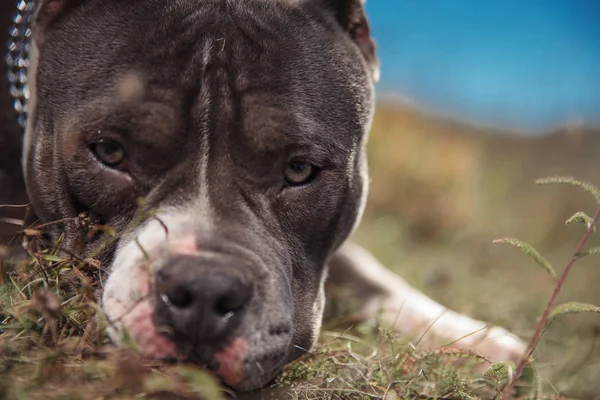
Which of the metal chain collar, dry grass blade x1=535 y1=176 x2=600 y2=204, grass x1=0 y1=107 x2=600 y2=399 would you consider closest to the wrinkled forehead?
the metal chain collar

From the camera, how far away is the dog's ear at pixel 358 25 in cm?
320

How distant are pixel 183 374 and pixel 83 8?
159 cm

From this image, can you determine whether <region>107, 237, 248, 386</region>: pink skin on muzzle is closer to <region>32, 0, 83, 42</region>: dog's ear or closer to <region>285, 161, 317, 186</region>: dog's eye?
<region>285, 161, 317, 186</region>: dog's eye

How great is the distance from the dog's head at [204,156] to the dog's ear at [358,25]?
21 cm

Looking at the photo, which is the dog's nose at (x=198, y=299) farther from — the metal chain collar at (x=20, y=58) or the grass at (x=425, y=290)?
the metal chain collar at (x=20, y=58)

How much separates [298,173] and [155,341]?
0.91 meters

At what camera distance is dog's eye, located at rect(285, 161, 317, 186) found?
2.71 m

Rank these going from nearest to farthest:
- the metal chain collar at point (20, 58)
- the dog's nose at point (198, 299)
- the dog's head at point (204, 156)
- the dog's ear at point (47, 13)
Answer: the dog's nose at point (198, 299) < the dog's head at point (204, 156) < the dog's ear at point (47, 13) < the metal chain collar at point (20, 58)

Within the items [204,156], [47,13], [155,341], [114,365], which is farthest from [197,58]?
[114,365]

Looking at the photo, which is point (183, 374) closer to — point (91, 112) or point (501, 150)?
point (91, 112)

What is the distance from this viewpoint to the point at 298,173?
8.97 ft

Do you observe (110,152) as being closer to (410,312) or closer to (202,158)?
(202,158)

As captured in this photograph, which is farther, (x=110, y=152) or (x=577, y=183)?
(x=110, y=152)

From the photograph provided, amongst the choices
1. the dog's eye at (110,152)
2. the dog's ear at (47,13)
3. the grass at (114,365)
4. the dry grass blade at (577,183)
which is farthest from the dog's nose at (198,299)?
the dog's ear at (47,13)
